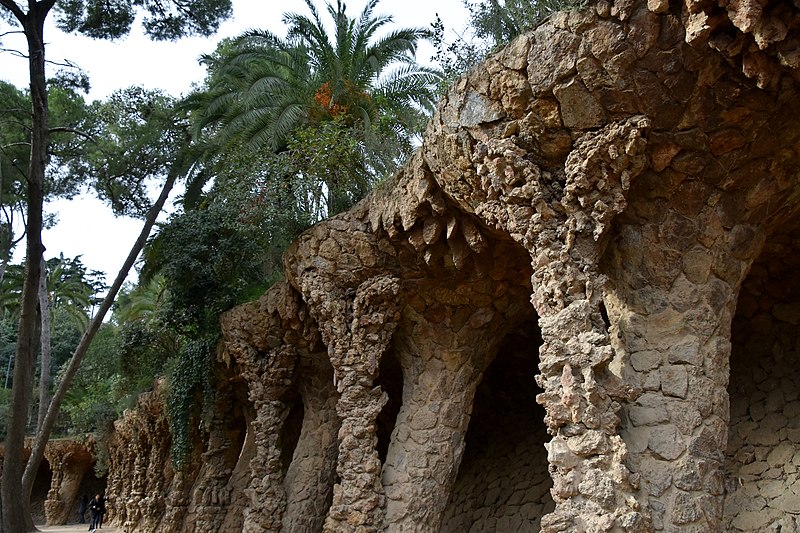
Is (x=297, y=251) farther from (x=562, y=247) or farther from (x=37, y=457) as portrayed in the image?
(x=37, y=457)

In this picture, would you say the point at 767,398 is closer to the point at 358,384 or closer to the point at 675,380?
the point at 675,380

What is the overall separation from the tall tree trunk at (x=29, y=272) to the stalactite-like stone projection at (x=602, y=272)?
4.47 meters

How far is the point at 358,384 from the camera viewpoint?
759 cm

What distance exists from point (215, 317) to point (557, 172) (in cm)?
709

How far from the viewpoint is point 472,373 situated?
789cm

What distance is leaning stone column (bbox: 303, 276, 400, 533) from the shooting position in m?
7.26

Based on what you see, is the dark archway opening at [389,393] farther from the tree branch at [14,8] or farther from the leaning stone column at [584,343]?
the tree branch at [14,8]

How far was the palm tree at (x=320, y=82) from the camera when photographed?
11.5 metres

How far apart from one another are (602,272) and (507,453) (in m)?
4.95

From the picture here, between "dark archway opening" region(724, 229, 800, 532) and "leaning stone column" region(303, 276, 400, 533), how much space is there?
338 centimetres

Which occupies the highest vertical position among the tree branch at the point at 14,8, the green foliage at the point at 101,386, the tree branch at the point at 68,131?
the tree branch at the point at 14,8

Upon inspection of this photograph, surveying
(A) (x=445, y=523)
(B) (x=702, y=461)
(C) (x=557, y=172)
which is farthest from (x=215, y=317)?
(B) (x=702, y=461)

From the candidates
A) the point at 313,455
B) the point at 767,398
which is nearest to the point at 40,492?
the point at 313,455

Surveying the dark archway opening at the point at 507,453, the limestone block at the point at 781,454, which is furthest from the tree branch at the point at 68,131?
the limestone block at the point at 781,454
